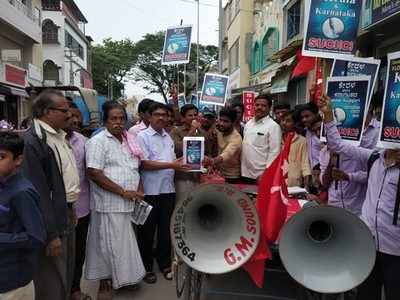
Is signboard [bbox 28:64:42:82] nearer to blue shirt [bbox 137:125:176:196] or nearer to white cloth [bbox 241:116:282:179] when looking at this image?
white cloth [bbox 241:116:282:179]

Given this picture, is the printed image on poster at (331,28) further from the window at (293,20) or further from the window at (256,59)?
the window at (256,59)

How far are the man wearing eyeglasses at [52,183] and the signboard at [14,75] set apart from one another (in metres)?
20.1

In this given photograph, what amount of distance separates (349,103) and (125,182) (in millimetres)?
2009

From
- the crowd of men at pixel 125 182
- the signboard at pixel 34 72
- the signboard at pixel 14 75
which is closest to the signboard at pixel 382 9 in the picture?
the crowd of men at pixel 125 182

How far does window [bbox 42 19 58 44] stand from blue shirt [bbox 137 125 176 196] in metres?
38.1

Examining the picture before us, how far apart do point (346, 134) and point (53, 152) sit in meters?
2.10

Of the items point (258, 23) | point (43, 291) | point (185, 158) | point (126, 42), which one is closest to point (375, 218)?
point (185, 158)

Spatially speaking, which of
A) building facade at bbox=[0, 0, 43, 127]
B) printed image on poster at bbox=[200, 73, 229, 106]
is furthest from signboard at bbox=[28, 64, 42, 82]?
printed image on poster at bbox=[200, 73, 229, 106]

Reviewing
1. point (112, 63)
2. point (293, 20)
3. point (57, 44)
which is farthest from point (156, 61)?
point (293, 20)

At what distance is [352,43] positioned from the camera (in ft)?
15.6

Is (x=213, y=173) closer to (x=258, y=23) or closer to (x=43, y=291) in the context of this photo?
(x=43, y=291)

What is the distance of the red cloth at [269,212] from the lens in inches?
123

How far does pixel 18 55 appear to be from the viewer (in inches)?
888

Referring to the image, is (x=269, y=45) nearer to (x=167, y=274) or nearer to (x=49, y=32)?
(x=167, y=274)
